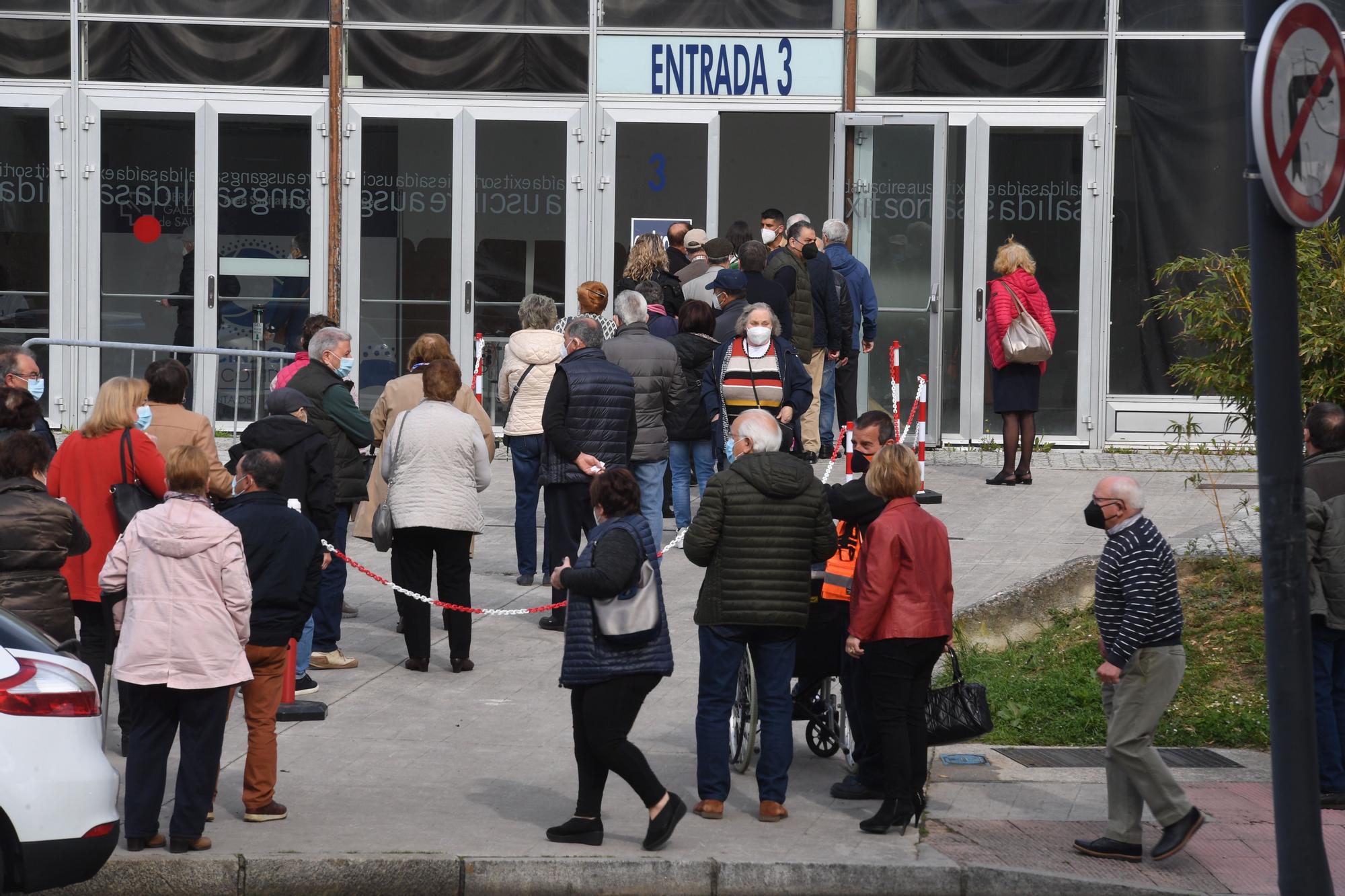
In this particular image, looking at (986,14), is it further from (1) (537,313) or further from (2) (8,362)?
(2) (8,362)

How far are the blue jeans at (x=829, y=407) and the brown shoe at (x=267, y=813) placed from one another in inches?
335

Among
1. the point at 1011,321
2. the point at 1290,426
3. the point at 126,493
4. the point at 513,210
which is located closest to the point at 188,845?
the point at 126,493

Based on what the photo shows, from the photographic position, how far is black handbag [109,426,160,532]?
7848mm

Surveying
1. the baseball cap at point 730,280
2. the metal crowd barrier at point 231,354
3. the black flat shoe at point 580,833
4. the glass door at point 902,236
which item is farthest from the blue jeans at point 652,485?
the glass door at point 902,236

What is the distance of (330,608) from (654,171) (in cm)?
859

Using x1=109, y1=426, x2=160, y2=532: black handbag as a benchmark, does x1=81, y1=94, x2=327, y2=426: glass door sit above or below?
above

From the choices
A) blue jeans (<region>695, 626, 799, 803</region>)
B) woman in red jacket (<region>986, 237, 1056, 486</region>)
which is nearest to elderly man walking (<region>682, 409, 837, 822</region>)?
blue jeans (<region>695, 626, 799, 803</region>)

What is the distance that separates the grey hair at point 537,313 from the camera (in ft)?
37.5

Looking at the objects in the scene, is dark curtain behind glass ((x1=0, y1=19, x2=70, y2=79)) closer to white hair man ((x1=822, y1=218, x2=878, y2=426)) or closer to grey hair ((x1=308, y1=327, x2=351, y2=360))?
white hair man ((x1=822, y1=218, x2=878, y2=426))

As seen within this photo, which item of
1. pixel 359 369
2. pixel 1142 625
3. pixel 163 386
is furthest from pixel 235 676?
pixel 359 369

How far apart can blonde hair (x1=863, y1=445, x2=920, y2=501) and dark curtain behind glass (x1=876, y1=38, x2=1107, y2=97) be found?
1084 cm

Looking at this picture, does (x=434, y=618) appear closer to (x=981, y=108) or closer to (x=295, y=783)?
(x=295, y=783)

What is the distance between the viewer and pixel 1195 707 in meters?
9.40

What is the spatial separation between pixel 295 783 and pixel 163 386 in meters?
2.05
